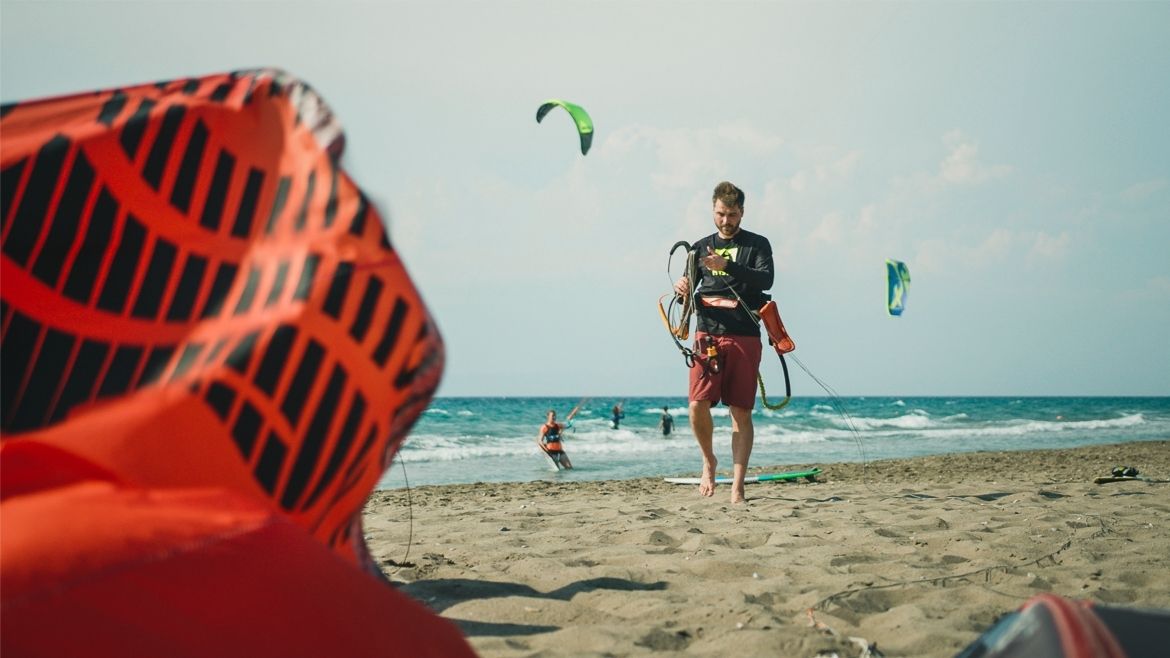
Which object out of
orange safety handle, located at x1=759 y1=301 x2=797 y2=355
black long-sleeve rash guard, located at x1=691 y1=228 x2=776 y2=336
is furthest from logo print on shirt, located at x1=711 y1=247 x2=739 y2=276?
orange safety handle, located at x1=759 y1=301 x2=797 y2=355

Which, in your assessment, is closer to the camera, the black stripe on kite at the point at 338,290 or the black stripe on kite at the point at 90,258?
the black stripe on kite at the point at 338,290

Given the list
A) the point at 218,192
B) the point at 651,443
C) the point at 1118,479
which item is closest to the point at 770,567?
the point at 218,192

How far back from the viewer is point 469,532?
183 inches

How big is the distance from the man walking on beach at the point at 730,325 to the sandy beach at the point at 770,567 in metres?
0.51

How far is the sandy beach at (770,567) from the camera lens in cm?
261

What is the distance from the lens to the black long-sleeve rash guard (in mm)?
5543

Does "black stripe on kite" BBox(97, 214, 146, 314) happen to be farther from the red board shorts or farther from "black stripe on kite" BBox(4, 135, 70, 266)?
the red board shorts

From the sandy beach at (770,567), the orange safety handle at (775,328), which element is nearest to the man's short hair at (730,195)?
the orange safety handle at (775,328)

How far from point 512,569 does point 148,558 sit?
2.43m

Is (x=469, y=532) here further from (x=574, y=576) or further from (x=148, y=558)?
(x=148, y=558)

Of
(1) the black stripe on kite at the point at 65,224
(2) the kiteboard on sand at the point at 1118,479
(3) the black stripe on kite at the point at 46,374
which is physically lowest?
(2) the kiteboard on sand at the point at 1118,479

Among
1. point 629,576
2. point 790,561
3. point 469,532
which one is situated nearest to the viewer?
point 629,576

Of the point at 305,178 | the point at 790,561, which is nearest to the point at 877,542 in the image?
the point at 790,561

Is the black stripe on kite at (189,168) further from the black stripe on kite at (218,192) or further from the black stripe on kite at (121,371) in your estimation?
the black stripe on kite at (121,371)
